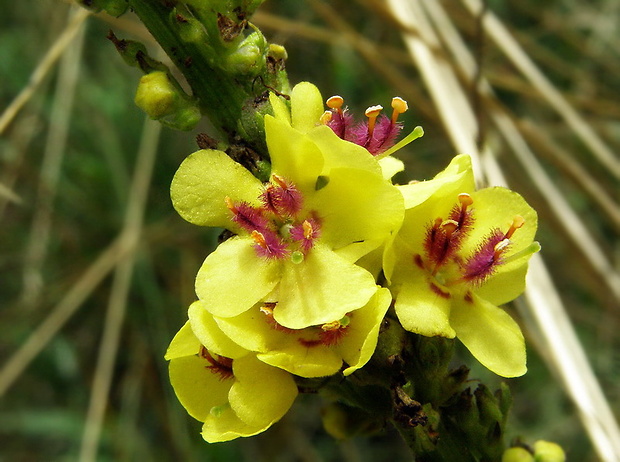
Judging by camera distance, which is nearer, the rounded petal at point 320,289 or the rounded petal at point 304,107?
the rounded petal at point 320,289

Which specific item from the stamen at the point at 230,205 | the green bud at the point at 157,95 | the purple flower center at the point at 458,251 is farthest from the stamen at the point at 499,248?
the green bud at the point at 157,95

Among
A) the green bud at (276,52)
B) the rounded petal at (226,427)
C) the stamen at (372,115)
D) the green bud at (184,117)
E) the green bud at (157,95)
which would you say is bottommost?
the rounded petal at (226,427)

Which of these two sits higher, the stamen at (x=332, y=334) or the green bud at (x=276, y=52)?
the green bud at (x=276, y=52)

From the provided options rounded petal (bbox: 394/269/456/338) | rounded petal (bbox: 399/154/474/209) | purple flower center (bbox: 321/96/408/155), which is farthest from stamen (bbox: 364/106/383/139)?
rounded petal (bbox: 394/269/456/338)

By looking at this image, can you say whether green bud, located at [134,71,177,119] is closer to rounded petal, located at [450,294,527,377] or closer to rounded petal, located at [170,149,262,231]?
rounded petal, located at [170,149,262,231]

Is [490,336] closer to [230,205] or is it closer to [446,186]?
[446,186]

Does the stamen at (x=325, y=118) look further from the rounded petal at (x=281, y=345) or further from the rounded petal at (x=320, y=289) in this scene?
the rounded petal at (x=281, y=345)

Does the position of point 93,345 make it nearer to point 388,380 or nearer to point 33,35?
point 33,35
